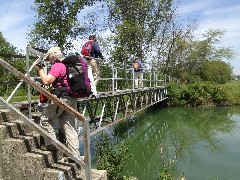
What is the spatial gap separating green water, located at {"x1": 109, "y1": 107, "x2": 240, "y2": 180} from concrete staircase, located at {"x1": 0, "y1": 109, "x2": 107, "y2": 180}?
2849 millimetres

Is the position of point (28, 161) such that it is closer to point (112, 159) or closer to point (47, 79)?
point (47, 79)

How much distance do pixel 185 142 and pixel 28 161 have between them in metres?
11.6

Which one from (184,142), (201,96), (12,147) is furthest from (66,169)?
(201,96)

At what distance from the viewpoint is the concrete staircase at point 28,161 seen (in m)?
3.91

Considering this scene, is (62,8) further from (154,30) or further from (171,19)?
(171,19)

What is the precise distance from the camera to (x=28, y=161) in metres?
3.94

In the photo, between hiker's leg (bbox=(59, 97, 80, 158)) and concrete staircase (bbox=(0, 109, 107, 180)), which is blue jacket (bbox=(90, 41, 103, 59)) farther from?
concrete staircase (bbox=(0, 109, 107, 180))

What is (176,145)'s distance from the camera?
46.4 feet

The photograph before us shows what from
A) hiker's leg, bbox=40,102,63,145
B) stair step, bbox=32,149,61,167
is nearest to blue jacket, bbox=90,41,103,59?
Answer: hiker's leg, bbox=40,102,63,145

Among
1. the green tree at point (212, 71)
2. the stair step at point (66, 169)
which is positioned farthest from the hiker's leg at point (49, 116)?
the green tree at point (212, 71)

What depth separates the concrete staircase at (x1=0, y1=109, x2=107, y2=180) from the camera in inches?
154

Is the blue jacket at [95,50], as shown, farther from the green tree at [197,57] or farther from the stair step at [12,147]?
the green tree at [197,57]

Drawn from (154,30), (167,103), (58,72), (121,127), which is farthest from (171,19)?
(58,72)

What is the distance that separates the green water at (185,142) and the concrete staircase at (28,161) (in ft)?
9.35
